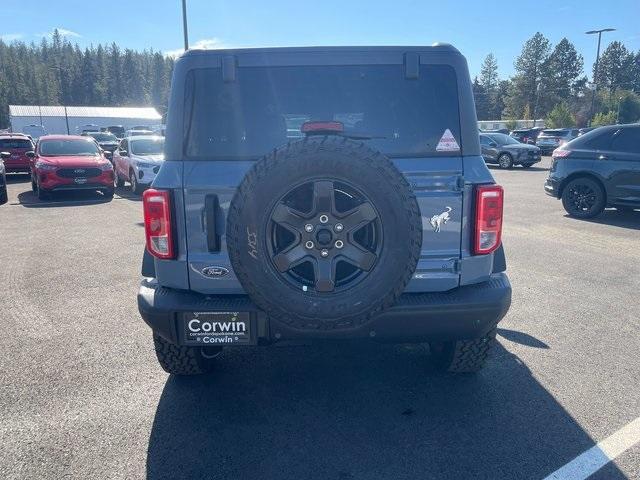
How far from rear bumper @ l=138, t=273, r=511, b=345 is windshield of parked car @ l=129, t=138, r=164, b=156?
508 inches

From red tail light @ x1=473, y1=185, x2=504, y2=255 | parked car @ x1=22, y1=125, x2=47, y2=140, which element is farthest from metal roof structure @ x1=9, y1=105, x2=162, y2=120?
red tail light @ x1=473, y1=185, x2=504, y2=255

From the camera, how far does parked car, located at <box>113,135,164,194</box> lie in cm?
1440

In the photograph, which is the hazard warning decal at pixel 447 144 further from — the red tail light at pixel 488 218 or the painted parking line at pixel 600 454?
the painted parking line at pixel 600 454

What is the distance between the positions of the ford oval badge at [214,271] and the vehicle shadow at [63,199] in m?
11.2

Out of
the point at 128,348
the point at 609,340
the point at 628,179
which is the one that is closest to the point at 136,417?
the point at 128,348

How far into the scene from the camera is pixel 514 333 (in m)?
4.54

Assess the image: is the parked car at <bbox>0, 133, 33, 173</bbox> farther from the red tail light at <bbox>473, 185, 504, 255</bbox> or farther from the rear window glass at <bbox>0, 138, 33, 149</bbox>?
the red tail light at <bbox>473, 185, 504, 255</bbox>

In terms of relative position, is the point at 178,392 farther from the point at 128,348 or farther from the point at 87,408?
the point at 128,348

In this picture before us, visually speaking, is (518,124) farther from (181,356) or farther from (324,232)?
(324,232)

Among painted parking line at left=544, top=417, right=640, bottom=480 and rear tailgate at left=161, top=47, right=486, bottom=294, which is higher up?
rear tailgate at left=161, top=47, right=486, bottom=294

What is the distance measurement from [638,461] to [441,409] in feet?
3.50

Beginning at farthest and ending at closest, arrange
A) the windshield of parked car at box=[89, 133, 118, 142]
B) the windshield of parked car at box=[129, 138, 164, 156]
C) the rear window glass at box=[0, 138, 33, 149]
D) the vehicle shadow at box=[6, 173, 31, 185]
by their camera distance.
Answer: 1. the windshield of parked car at box=[89, 133, 118, 142]
2. the vehicle shadow at box=[6, 173, 31, 185]
3. the rear window glass at box=[0, 138, 33, 149]
4. the windshield of parked car at box=[129, 138, 164, 156]

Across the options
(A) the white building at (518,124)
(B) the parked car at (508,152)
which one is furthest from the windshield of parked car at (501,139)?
(A) the white building at (518,124)

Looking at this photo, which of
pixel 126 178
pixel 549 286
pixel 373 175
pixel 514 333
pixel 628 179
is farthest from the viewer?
pixel 126 178
